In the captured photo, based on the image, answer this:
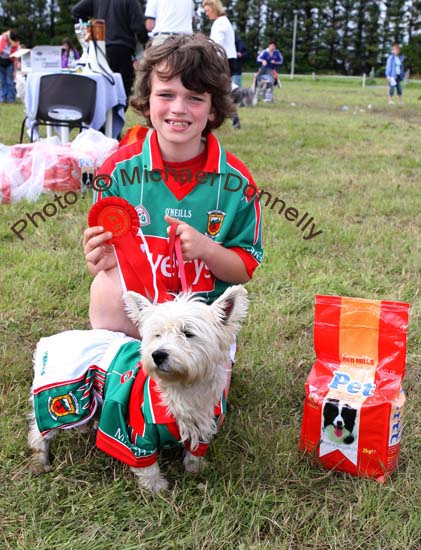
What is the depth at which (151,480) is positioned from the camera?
6.17 ft

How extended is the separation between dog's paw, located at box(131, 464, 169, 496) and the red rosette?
Answer: 787mm

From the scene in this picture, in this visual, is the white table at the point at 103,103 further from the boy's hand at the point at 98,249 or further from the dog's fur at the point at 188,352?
the dog's fur at the point at 188,352

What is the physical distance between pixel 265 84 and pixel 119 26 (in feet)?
35.1

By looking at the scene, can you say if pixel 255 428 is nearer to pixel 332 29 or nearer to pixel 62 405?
pixel 62 405

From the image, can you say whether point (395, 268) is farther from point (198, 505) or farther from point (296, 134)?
point (296, 134)

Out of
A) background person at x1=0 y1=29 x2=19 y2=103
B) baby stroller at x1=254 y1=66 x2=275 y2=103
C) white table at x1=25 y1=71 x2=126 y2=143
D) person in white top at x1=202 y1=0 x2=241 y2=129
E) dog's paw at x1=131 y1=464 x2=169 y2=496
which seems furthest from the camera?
baby stroller at x1=254 y1=66 x2=275 y2=103

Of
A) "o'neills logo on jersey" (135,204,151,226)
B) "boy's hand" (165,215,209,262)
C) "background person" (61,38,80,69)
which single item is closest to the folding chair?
"o'neills logo on jersey" (135,204,151,226)

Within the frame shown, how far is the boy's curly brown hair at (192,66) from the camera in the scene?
78.5 inches

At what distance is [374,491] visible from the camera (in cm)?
188

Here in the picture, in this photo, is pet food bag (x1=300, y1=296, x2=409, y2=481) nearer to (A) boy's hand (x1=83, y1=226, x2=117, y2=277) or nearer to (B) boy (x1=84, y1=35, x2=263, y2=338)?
(B) boy (x1=84, y1=35, x2=263, y2=338)

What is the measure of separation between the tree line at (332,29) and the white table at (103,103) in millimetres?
43212

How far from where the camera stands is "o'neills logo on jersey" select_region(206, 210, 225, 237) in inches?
83.9

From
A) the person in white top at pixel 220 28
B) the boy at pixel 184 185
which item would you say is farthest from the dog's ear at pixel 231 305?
the person in white top at pixel 220 28

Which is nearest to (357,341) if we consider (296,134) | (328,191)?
(328,191)
